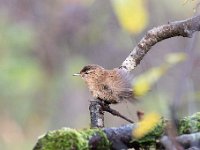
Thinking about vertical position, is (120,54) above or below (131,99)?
above

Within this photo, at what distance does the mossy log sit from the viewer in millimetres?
2598

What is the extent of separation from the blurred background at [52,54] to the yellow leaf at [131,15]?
492 centimetres

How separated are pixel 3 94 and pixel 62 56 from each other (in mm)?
793

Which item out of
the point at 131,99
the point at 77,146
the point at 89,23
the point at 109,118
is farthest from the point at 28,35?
the point at 77,146

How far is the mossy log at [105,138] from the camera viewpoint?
8.52 ft

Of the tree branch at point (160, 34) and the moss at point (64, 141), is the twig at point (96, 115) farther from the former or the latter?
the moss at point (64, 141)

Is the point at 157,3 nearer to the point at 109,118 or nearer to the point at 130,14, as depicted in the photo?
the point at 109,118

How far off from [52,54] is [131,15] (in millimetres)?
6380

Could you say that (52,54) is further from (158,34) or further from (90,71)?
(90,71)

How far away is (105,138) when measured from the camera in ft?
8.71

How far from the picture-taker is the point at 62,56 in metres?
8.69

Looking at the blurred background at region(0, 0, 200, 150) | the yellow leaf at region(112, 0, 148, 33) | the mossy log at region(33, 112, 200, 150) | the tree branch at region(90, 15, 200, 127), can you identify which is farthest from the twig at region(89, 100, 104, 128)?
the blurred background at region(0, 0, 200, 150)

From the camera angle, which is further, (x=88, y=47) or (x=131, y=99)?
(x=88, y=47)

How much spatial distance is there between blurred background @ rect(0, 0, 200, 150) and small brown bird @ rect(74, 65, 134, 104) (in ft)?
12.9
